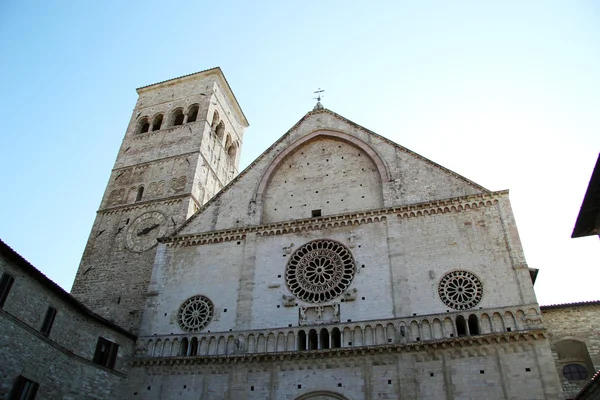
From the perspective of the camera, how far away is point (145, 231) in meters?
22.0

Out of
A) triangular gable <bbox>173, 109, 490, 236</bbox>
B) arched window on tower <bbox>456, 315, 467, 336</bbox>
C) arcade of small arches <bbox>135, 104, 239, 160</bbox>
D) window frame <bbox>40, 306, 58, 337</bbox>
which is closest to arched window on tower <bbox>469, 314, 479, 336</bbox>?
arched window on tower <bbox>456, 315, 467, 336</bbox>

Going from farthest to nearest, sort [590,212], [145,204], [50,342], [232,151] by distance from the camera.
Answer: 1. [232,151]
2. [145,204]
3. [50,342]
4. [590,212]

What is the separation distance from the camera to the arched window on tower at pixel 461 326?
47.4 ft

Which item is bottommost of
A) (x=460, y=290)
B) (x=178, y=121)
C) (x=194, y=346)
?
(x=194, y=346)

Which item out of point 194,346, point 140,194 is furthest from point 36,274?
point 140,194

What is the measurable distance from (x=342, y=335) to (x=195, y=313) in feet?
17.9

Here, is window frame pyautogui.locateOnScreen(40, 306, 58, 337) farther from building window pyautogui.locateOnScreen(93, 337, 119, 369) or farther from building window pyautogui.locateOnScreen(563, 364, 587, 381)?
building window pyautogui.locateOnScreen(563, 364, 587, 381)

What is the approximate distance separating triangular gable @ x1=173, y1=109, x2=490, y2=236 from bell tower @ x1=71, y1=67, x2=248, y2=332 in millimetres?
2949

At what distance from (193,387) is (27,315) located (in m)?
5.49

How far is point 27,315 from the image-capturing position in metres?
12.9

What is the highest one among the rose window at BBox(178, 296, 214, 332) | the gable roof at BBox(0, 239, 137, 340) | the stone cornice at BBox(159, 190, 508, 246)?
the stone cornice at BBox(159, 190, 508, 246)

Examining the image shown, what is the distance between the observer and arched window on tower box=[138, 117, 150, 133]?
27.7 m

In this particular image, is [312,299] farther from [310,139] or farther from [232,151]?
[232,151]

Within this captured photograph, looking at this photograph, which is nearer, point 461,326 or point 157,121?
point 461,326
